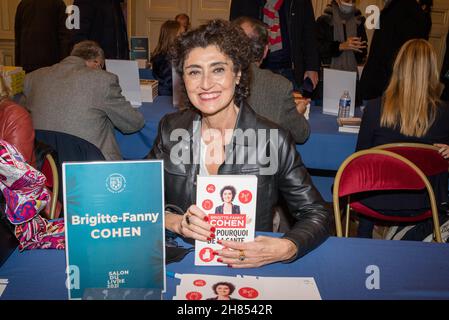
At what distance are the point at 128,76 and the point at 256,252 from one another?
2538 mm

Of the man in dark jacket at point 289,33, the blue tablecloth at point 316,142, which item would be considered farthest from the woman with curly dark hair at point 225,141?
the man in dark jacket at point 289,33

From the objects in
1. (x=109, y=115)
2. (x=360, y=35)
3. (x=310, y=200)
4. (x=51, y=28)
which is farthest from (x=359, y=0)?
(x=310, y=200)

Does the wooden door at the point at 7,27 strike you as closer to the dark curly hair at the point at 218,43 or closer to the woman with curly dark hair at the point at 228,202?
the dark curly hair at the point at 218,43

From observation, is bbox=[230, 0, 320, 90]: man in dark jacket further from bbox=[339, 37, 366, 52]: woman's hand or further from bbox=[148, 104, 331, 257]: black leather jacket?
bbox=[148, 104, 331, 257]: black leather jacket

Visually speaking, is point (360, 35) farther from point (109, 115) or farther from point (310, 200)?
point (310, 200)

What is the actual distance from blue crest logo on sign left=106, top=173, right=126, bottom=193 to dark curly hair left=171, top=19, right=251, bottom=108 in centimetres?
75

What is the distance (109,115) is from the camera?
291cm

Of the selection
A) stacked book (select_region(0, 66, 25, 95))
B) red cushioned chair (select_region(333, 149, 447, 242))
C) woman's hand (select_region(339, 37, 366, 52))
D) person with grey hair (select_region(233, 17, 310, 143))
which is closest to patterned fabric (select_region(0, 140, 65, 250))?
red cushioned chair (select_region(333, 149, 447, 242))

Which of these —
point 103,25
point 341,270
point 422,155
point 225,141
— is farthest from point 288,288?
point 103,25

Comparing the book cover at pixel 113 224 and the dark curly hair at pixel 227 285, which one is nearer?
the book cover at pixel 113 224


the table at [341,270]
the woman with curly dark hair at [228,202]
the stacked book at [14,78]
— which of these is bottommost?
the table at [341,270]

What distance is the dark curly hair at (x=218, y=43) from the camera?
5.38 feet

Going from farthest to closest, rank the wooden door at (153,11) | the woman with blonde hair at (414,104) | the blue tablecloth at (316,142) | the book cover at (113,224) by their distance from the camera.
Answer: the wooden door at (153,11)
the blue tablecloth at (316,142)
the woman with blonde hair at (414,104)
the book cover at (113,224)
